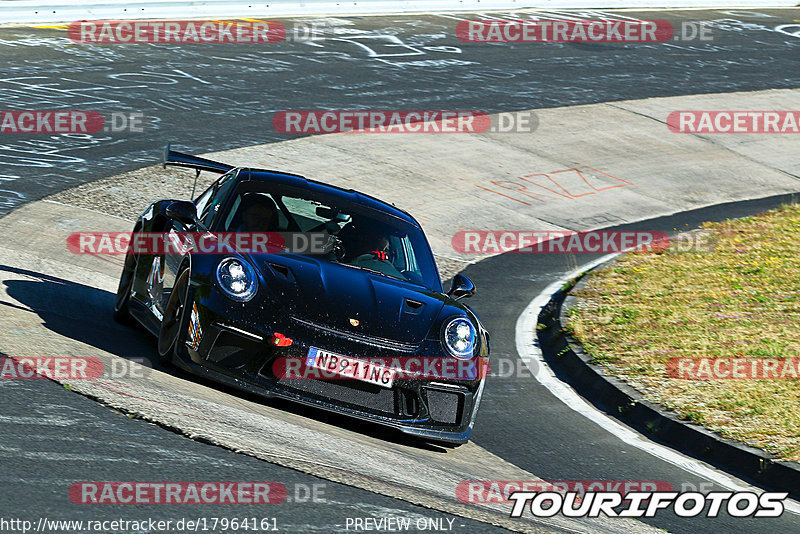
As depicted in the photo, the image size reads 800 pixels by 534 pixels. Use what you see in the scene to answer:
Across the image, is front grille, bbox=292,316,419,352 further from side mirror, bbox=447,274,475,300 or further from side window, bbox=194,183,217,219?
side window, bbox=194,183,217,219

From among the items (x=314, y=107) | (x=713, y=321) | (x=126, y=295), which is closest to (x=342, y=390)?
(x=126, y=295)

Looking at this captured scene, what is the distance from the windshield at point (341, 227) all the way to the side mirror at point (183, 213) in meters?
0.22

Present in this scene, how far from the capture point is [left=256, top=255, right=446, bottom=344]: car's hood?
247 inches

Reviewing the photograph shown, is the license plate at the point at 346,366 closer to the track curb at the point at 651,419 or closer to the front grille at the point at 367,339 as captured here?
the front grille at the point at 367,339

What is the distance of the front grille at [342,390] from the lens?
6082mm

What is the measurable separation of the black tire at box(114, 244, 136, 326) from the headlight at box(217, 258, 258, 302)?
1598 millimetres

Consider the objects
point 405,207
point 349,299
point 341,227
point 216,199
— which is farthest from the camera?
point 405,207

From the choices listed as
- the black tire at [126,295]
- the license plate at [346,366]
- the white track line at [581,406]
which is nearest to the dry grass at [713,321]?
the white track line at [581,406]

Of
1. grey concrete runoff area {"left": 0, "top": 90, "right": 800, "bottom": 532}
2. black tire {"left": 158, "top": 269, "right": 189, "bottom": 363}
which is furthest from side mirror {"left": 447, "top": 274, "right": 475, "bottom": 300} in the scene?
black tire {"left": 158, "top": 269, "right": 189, "bottom": 363}

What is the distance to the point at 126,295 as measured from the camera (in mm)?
7812

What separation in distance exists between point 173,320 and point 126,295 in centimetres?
142

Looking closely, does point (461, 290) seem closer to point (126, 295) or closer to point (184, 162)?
point (184, 162)

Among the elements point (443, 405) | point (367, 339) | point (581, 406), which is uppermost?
point (367, 339)

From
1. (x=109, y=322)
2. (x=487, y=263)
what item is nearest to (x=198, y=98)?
(x=487, y=263)
